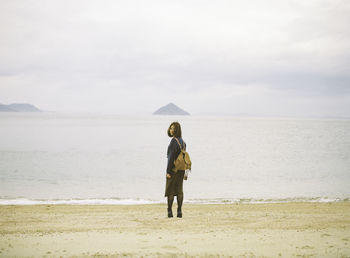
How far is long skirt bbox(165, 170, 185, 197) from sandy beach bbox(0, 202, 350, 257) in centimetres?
71

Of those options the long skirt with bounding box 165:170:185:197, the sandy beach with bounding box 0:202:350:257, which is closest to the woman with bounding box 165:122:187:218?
the long skirt with bounding box 165:170:185:197

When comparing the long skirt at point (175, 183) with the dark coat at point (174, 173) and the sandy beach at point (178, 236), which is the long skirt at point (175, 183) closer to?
the dark coat at point (174, 173)

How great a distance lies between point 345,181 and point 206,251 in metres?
20.2

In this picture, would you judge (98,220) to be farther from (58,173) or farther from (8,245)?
(58,173)

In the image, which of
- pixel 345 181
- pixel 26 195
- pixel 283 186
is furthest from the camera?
pixel 345 181

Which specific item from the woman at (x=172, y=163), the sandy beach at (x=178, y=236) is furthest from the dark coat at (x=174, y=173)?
the sandy beach at (x=178, y=236)

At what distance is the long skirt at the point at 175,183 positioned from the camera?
7513 millimetres

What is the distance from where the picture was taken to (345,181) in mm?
21828

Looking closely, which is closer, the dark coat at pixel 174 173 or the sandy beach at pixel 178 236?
the sandy beach at pixel 178 236

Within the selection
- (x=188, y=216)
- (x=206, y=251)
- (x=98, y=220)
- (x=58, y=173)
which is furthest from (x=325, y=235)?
(x=58, y=173)

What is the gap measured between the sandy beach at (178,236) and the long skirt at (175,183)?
0.71 m

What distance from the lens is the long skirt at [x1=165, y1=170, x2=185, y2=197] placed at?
7513mm

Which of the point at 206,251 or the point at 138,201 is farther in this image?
the point at 138,201

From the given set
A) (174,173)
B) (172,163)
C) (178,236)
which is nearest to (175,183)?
(174,173)
